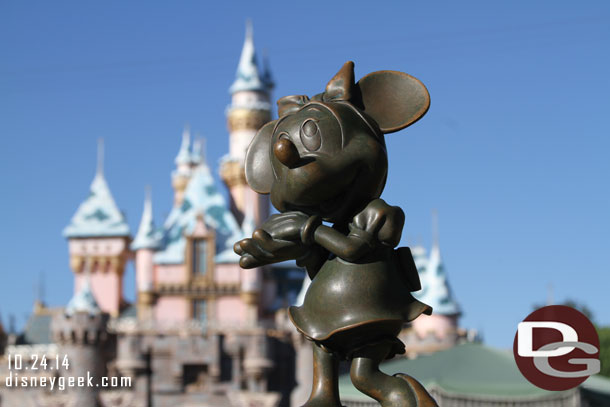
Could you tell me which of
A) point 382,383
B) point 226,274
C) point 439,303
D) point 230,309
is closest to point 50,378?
point 230,309

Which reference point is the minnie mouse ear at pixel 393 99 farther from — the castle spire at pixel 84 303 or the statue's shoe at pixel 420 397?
the castle spire at pixel 84 303

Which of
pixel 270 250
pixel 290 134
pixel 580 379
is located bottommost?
pixel 580 379

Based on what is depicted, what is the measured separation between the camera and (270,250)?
15.1ft

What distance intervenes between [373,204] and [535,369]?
30.6 feet

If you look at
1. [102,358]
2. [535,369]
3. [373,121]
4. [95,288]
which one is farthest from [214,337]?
[373,121]

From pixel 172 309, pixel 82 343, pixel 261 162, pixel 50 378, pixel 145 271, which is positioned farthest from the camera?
pixel 145 271

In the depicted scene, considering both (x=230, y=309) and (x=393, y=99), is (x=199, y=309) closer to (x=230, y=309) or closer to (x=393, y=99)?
(x=230, y=309)

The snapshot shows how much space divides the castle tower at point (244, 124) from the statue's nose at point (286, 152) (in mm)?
31545

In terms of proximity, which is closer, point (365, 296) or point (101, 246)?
point (365, 296)

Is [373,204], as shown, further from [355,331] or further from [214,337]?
[214,337]
